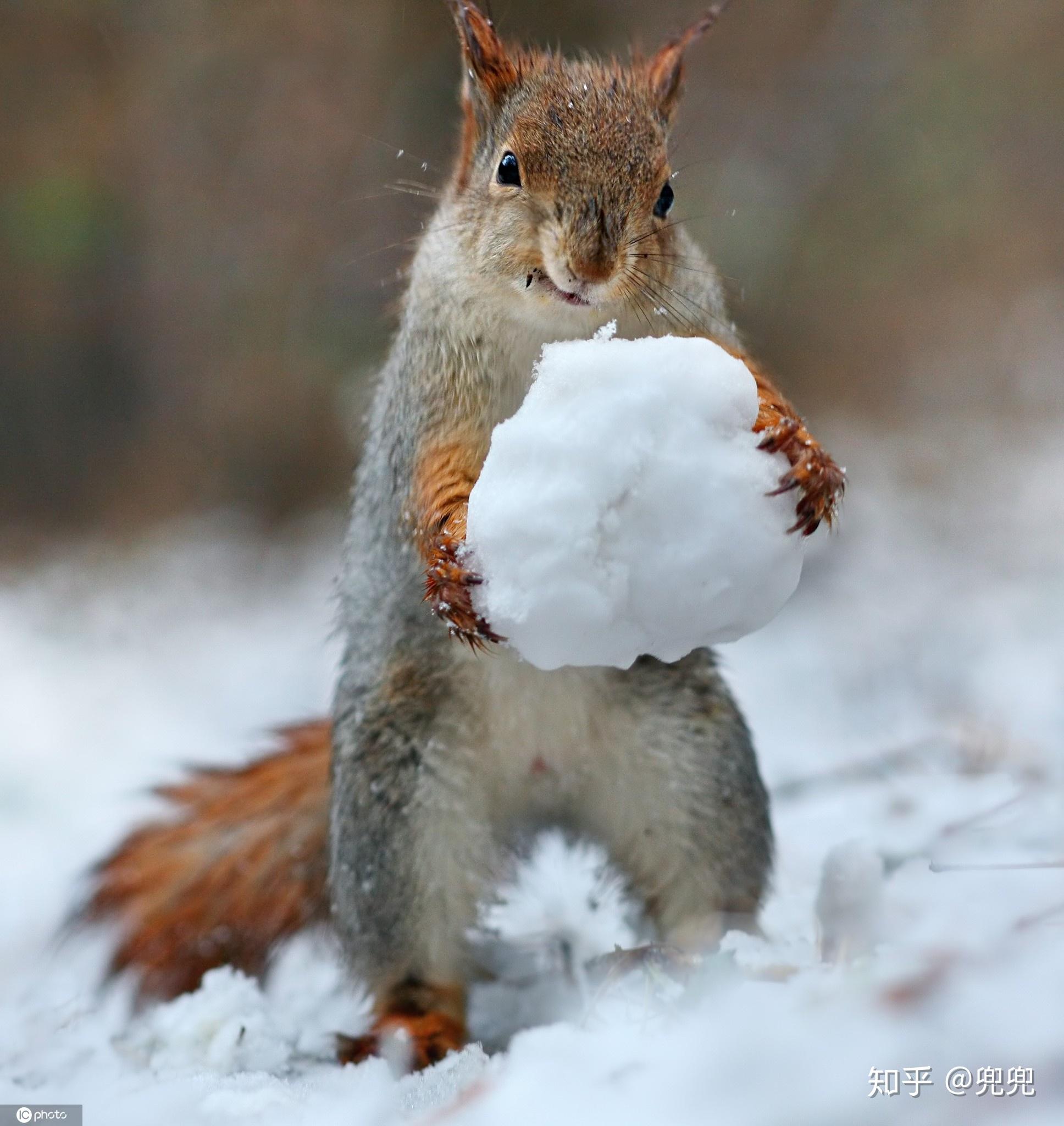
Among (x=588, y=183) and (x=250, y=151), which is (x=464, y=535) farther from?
(x=250, y=151)

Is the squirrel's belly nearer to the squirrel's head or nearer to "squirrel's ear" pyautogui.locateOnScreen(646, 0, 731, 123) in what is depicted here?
the squirrel's head

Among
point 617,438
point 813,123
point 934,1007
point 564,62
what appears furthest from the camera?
point 813,123

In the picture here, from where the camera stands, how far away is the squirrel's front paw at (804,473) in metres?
0.75

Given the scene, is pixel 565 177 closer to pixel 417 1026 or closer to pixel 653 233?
pixel 653 233

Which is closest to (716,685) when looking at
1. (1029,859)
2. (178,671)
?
(1029,859)

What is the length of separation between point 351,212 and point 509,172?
4.67 ft

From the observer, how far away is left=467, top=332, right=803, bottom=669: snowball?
72 cm

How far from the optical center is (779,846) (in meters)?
1.24

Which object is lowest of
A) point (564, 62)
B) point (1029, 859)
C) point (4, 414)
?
point (1029, 859)

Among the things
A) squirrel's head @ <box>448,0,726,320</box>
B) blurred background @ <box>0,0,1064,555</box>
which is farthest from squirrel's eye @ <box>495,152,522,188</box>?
blurred background @ <box>0,0,1064,555</box>

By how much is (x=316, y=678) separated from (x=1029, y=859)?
1242mm

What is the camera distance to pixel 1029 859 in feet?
2.85

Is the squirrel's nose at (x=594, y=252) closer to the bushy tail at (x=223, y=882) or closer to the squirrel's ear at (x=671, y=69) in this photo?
the squirrel's ear at (x=671, y=69)

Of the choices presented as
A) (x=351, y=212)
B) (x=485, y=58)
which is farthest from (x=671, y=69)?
(x=351, y=212)
